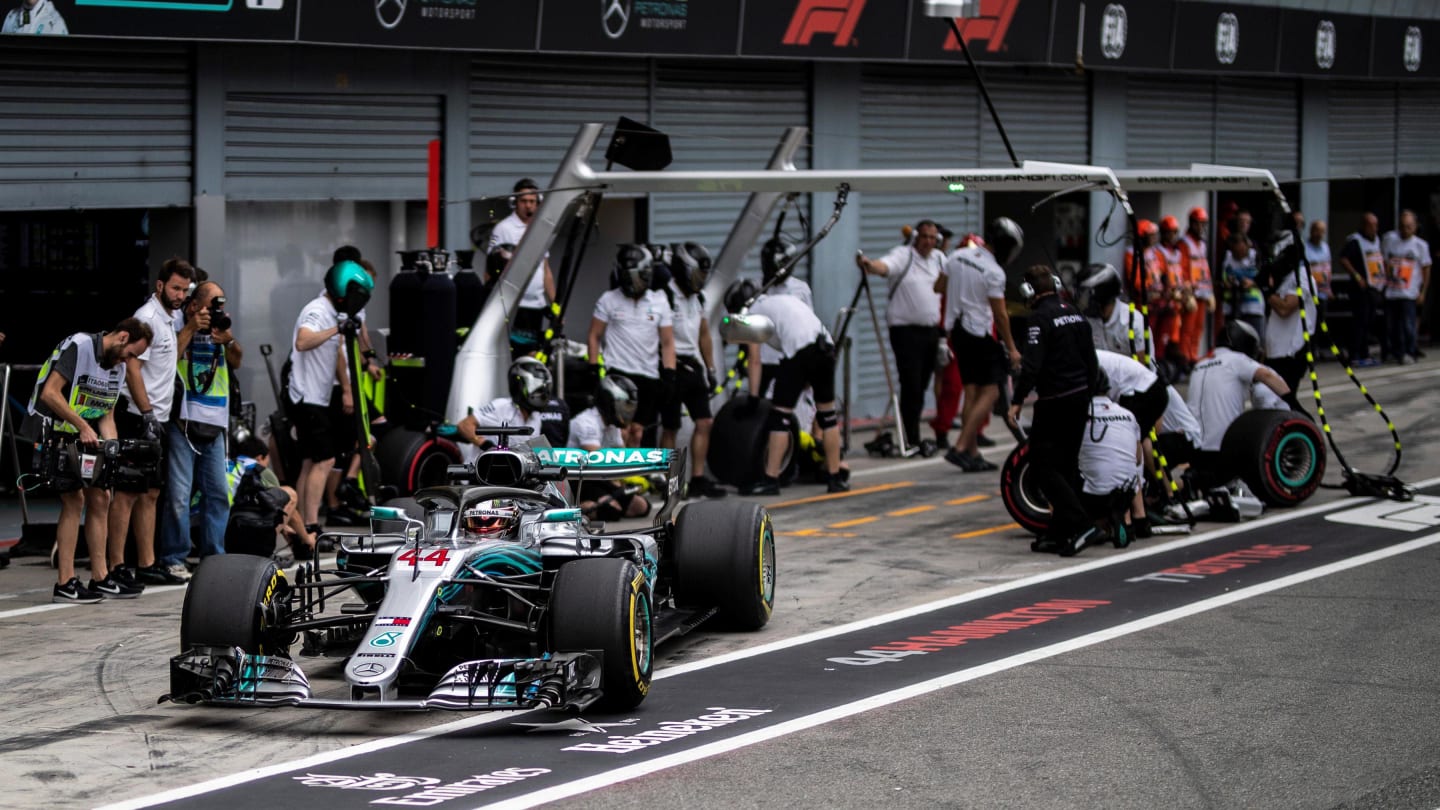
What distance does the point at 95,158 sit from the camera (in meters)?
14.3

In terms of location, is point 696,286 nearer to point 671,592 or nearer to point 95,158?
point 95,158

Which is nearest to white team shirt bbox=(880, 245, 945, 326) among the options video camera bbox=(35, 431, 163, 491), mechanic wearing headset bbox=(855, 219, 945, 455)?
mechanic wearing headset bbox=(855, 219, 945, 455)

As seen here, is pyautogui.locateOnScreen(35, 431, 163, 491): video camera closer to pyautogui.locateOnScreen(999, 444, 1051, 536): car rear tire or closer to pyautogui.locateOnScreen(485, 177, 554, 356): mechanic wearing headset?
pyautogui.locateOnScreen(485, 177, 554, 356): mechanic wearing headset

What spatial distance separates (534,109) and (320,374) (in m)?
4.80

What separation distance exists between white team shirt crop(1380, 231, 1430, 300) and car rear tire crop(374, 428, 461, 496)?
593 inches

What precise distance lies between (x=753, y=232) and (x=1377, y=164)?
15236 mm

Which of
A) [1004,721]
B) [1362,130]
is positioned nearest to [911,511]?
[1004,721]

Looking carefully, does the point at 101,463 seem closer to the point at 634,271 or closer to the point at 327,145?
the point at 634,271

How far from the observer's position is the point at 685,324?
15664mm

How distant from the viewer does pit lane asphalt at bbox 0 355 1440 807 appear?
7.46 meters

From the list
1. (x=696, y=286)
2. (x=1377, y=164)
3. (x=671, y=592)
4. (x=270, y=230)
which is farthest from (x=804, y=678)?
(x=1377, y=164)

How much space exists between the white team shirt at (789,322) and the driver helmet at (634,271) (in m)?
1.02

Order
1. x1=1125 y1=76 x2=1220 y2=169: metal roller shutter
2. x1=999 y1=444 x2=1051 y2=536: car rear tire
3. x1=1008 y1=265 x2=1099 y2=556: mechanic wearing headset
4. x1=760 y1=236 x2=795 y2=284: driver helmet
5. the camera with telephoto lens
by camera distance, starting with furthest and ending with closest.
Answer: x1=1125 y1=76 x2=1220 y2=169: metal roller shutter
x1=760 y1=236 x2=795 y2=284: driver helmet
x1=999 y1=444 x2=1051 y2=536: car rear tire
x1=1008 y1=265 x2=1099 y2=556: mechanic wearing headset
the camera with telephoto lens

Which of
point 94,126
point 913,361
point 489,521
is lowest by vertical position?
point 489,521
